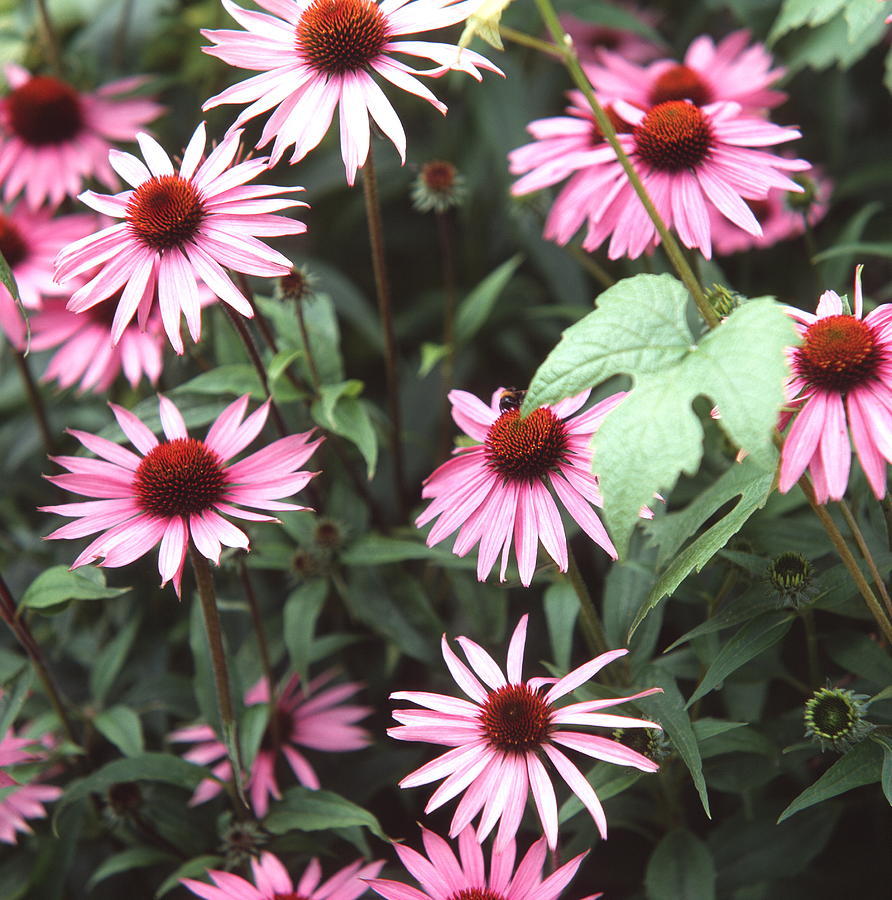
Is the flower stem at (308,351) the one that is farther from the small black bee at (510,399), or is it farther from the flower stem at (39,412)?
the flower stem at (39,412)

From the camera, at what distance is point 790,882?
3.30 feet

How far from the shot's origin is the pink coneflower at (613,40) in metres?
1.88

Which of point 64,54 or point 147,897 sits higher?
point 64,54

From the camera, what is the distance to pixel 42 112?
1456mm

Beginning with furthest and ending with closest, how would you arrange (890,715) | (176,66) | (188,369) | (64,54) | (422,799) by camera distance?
(176,66) → (64,54) → (188,369) → (422,799) → (890,715)

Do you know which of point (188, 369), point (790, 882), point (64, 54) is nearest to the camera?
point (790, 882)

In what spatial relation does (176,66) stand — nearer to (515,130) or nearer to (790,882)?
(515,130)

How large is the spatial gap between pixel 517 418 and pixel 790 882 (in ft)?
1.89

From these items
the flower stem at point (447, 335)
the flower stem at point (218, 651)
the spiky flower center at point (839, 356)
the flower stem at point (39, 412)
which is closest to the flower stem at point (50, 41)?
the flower stem at point (39, 412)

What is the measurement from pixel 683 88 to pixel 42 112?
0.91 m

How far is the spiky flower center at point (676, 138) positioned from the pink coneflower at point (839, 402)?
0.94 feet

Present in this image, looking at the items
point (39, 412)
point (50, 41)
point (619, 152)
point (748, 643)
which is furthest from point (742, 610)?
point (50, 41)

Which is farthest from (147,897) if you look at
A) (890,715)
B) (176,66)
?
(176,66)

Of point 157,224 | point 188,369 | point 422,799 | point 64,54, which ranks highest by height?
point 64,54
